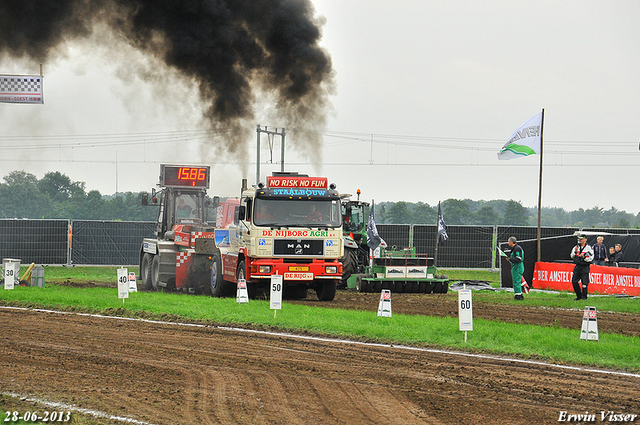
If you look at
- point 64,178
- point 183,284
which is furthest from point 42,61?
point 64,178

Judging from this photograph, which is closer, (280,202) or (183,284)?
(280,202)

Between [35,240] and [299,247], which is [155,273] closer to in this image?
[299,247]

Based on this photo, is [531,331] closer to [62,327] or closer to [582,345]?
[582,345]

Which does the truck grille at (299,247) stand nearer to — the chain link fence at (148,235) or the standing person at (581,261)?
the standing person at (581,261)

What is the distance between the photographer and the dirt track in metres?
7.71

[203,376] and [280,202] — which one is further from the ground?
[280,202]

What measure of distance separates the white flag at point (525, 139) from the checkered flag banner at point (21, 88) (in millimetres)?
16183

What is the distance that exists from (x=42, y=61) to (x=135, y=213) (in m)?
49.8

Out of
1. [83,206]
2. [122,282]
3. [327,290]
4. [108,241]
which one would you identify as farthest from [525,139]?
[83,206]

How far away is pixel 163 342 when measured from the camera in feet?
40.9

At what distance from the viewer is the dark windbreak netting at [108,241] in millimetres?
36906

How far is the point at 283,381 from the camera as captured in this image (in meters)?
9.25

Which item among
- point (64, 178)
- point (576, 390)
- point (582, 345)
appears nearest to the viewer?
point (576, 390)

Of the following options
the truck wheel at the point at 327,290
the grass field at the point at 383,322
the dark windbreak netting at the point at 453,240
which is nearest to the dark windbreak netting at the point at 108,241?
the dark windbreak netting at the point at 453,240
